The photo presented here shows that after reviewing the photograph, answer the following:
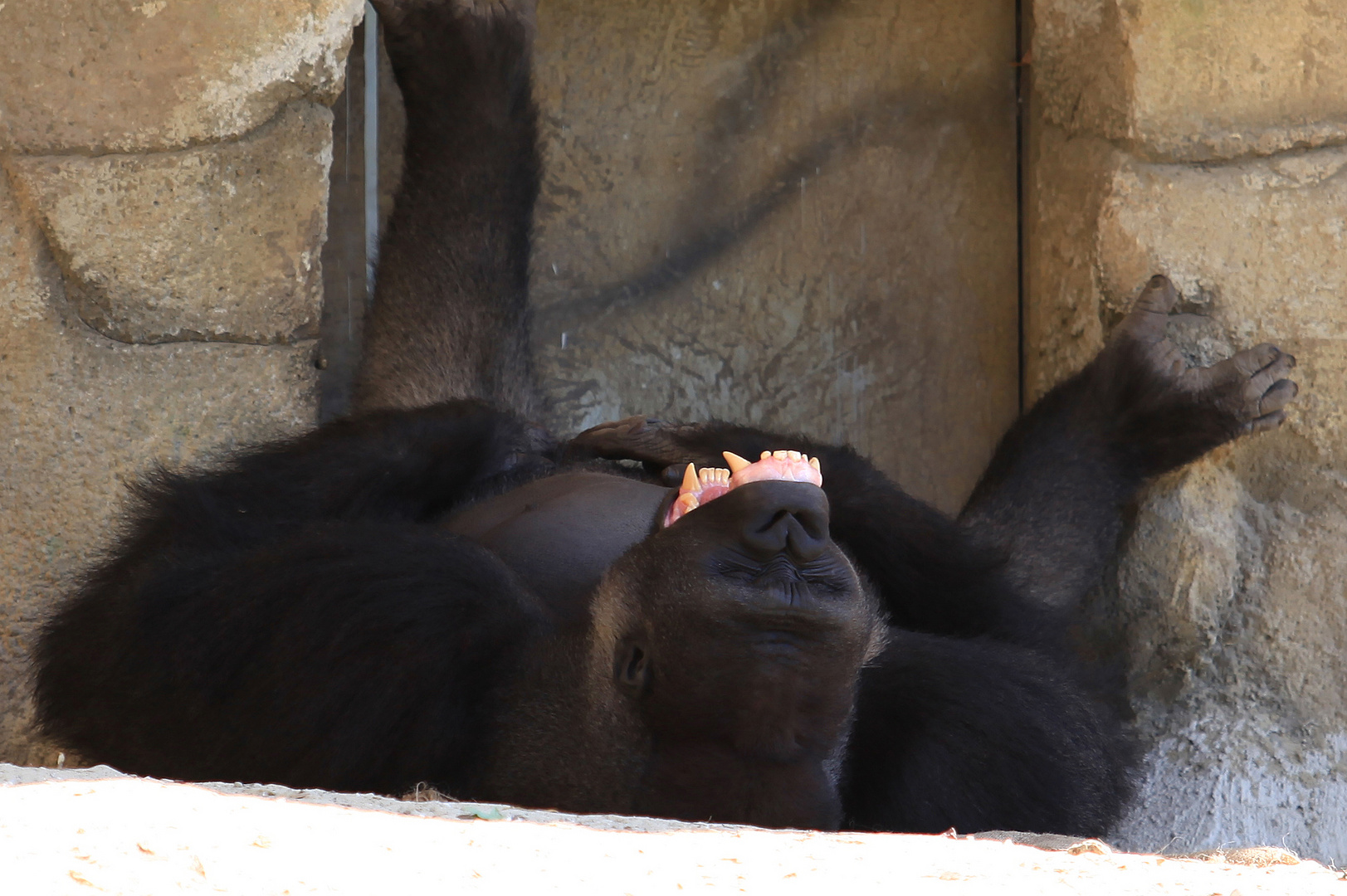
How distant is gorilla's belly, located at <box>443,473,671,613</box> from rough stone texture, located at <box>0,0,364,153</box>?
84cm

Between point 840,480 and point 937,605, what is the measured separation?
28 cm

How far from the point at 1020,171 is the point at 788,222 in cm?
55

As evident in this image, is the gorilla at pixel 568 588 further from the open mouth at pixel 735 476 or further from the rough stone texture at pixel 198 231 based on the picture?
the rough stone texture at pixel 198 231

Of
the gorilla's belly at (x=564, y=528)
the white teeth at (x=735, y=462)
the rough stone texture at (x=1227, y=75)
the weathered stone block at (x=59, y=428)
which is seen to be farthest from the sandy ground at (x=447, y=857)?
the rough stone texture at (x=1227, y=75)

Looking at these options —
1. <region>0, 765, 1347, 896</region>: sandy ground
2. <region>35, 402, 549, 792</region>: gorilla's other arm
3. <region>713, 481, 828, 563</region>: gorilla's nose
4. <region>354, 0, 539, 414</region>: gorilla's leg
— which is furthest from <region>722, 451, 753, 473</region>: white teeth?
<region>354, 0, 539, 414</region>: gorilla's leg

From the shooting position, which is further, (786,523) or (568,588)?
(568,588)

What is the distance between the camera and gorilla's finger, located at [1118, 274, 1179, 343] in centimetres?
263

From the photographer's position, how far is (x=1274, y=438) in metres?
2.69

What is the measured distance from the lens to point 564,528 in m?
2.31

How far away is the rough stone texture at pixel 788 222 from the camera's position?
10.6 ft

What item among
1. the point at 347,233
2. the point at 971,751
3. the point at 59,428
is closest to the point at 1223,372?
the point at 971,751

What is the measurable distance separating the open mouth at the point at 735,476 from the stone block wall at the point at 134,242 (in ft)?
3.35

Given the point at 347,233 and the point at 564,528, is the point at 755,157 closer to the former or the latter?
the point at 347,233

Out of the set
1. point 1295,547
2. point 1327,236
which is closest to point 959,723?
point 1295,547
